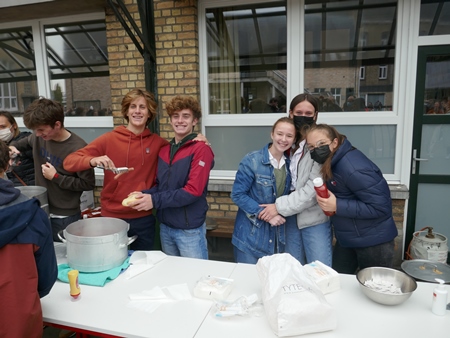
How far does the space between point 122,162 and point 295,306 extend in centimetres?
156

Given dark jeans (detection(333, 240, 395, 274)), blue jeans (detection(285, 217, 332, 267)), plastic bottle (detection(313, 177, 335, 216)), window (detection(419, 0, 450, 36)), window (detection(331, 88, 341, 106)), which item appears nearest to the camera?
plastic bottle (detection(313, 177, 335, 216))

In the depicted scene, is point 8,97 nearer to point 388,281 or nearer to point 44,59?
point 44,59

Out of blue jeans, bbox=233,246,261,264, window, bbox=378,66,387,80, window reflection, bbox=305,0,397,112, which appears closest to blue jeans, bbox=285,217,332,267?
blue jeans, bbox=233,246,261,264

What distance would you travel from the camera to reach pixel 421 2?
11.8 feet

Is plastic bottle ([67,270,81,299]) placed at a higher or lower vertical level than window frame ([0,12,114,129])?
lower

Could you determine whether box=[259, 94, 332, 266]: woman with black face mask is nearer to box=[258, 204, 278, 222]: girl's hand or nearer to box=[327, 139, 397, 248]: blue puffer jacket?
box=[258, 204, 278, 222]: girl's hand

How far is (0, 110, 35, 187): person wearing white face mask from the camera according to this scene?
9.85 feet

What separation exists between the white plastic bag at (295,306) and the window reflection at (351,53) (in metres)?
2.76

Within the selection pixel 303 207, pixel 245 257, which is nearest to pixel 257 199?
pixel 303 207

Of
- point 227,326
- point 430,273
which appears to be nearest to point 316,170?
point 227,326

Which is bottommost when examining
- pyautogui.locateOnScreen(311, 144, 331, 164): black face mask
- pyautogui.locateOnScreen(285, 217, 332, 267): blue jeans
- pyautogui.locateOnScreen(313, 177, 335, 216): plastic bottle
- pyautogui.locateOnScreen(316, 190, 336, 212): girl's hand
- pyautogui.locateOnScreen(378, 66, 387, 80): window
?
pyautogui.locateOnScreen(285, 217, 332, 267): blue jeans

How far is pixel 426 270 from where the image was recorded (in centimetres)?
288

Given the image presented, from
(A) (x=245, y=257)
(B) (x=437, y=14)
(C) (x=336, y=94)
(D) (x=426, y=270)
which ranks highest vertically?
(B) (x=437, y=14)

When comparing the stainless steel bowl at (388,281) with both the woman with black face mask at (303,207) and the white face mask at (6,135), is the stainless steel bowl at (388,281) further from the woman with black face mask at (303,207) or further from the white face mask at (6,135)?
the white face mask at (6,135)
